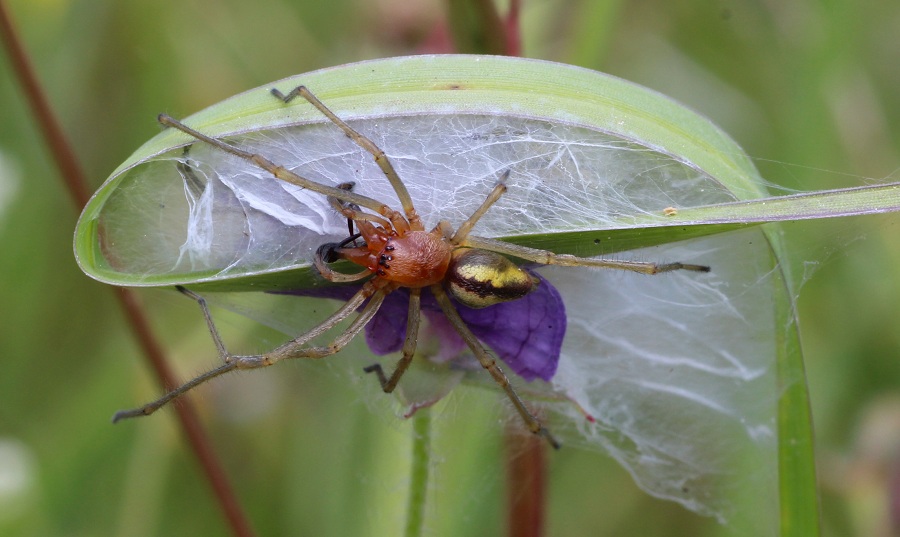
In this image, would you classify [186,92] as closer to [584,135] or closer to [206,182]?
[206,182]

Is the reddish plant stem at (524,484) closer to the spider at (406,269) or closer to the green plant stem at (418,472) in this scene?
the spider at (406,269)

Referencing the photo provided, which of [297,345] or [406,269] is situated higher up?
[406,269]

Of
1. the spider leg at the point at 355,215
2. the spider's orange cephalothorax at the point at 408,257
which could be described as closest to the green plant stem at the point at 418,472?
the spider's orange cephalothorax at the point at 408,257

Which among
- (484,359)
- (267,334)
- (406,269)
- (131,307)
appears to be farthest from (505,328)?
(131,307)

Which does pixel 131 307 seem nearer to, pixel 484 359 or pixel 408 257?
pixel 408 257

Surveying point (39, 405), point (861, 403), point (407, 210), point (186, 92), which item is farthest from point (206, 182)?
point (861, 403)

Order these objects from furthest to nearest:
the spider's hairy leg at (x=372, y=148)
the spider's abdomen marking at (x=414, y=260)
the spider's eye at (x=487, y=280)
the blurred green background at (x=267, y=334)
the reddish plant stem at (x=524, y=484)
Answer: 1. the blurred green background at (x=267, y=334)
2. the reddish plant stem at (x=524, y=484)
3. the spider's abdomen marking at (x=414, y=260)
4. the spider's eye at (x=487, y=280)
5. the spider's hairy leg at (x=372, y=148)
